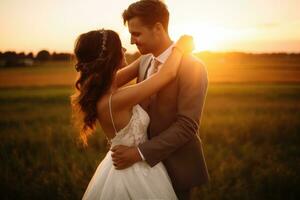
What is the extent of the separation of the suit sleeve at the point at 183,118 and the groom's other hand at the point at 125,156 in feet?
0.18

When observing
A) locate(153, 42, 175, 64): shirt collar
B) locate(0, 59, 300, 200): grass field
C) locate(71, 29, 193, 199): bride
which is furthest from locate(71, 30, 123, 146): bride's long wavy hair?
locate(0, 59, 300, 200): grass field

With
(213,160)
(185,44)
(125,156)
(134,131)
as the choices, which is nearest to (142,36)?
(185,44)

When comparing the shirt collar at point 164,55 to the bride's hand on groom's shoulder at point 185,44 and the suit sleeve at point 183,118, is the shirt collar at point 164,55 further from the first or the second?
the suit sleeve at point 183,118

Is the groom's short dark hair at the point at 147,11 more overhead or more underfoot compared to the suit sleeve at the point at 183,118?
more overhead

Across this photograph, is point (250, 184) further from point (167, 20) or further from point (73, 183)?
point (167, 20)

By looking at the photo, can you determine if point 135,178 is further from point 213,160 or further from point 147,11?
point 213,160

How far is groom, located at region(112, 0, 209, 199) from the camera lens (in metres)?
2.97

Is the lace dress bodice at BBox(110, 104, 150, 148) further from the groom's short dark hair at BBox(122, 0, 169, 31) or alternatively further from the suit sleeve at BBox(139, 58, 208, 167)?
the groom's short dark hair at BBox(122, 0, 169, 31)

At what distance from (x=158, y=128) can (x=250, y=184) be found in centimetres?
295

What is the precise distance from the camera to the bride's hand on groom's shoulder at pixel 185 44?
3121mm

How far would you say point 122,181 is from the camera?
3057mm

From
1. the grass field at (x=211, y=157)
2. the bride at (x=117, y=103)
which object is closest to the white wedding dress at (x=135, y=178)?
the bride at (x=117, y=103)

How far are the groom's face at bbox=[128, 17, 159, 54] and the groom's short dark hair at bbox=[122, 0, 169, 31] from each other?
0.04 metres

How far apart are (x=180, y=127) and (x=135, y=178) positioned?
497 millimetres
